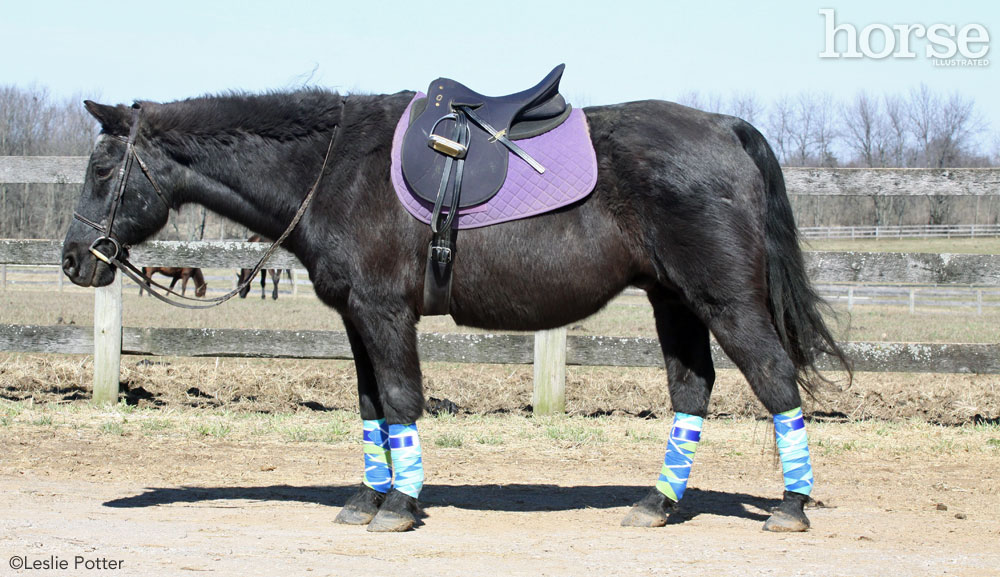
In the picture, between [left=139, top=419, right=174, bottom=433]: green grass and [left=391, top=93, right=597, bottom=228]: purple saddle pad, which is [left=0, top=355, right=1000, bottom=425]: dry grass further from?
[left=391, top=93, right=597, bottom=228]: purple saddle pad

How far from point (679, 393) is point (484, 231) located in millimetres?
1444

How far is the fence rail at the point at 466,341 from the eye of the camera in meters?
7.18

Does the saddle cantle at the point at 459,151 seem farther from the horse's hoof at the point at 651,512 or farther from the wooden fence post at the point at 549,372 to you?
the wooden fence post at the point at 549,372

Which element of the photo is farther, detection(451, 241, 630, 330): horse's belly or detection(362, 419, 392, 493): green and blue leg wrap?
detection(362, 419, 392, 493): green and blue leg wrap

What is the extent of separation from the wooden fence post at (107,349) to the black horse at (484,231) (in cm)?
364

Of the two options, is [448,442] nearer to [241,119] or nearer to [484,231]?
[484,231]

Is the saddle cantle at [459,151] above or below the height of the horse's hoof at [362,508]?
above

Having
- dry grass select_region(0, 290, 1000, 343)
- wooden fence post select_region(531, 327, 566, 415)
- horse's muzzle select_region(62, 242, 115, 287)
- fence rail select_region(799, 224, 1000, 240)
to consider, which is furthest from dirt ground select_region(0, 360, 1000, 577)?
fence rail select_region(799, 224, 1000, 240)

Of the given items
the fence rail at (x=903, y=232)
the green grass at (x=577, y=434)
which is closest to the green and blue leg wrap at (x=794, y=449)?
the green grass at (x=577, y=434)

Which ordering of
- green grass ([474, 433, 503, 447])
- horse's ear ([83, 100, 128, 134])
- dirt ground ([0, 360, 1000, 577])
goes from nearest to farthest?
1. dirt ground ([0, 360, 1000, 577])
2. horse's ear ([83, 100, 128, 134])
3. green grass ([474, 433, 503, 447])

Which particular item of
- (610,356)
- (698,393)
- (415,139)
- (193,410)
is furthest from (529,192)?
(193,410)

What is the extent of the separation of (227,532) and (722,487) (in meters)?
3.08

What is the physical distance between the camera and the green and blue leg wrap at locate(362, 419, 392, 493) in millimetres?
4613

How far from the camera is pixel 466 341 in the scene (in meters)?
7.60
